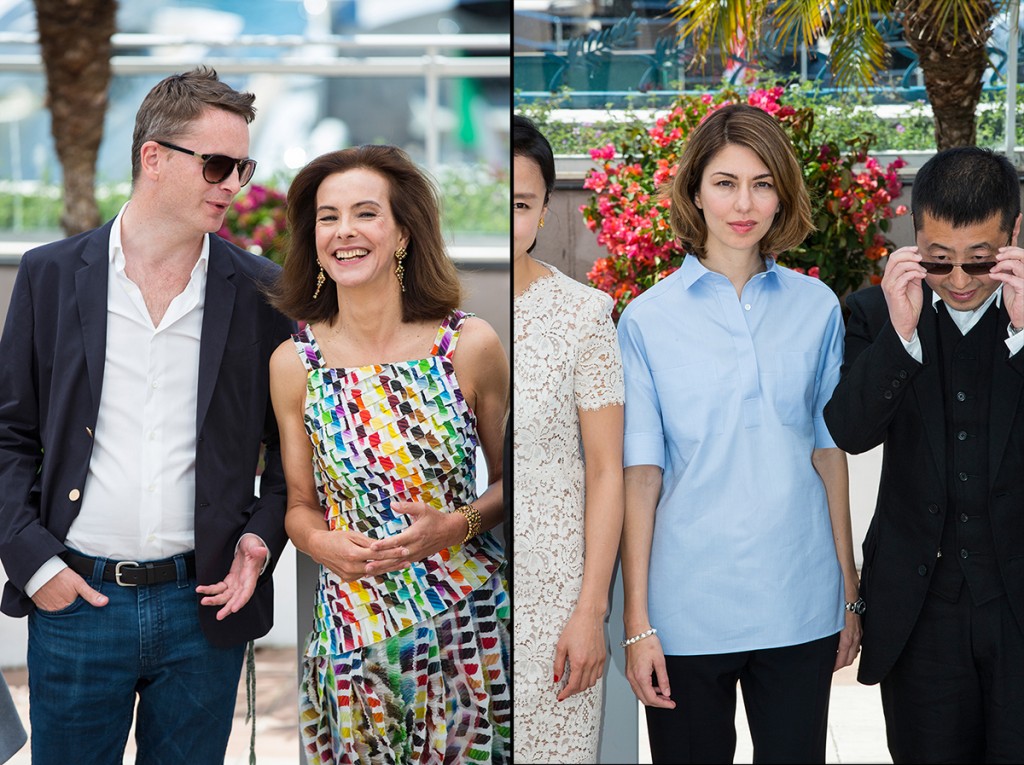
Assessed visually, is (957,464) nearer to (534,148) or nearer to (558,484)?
(558,484)

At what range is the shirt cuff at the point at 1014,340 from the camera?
7.92 feet

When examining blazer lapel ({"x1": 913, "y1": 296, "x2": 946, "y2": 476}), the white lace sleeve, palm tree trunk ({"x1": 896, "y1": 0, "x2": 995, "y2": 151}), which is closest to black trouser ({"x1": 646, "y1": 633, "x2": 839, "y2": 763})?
blazer lapel ({"x1": 913, "y1": 296, "x2": 946, "y2": 476})

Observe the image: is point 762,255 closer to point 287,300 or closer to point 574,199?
point 574,199

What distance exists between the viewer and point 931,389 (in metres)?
2.46

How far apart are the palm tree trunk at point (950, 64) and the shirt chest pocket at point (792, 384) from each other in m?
0.72

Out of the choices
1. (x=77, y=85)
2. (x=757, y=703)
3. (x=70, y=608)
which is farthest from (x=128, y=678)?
(x=77, y=85)

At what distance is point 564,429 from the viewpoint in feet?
8.16

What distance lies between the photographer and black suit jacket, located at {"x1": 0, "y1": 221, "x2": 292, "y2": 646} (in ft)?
7.93

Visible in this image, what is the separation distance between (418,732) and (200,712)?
471mm

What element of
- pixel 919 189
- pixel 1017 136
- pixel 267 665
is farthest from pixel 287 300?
pixel 267 665

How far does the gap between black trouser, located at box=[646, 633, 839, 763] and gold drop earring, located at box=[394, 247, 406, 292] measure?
1002 millimetres

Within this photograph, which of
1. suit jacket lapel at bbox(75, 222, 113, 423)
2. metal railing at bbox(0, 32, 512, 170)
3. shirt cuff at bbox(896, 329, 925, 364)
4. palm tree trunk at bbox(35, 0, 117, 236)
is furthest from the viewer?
palm tree trunk at bbox(35, 0, 117, 236)

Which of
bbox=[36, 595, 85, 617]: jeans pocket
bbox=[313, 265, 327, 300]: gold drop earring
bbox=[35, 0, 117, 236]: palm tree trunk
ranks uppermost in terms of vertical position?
bbox=[35, 0, 117, 236]: palm tree trunk

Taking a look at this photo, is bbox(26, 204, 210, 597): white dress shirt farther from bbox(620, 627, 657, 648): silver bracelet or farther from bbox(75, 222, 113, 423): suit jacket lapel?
bbox(620, 627, 657, 648): silver bracelet
